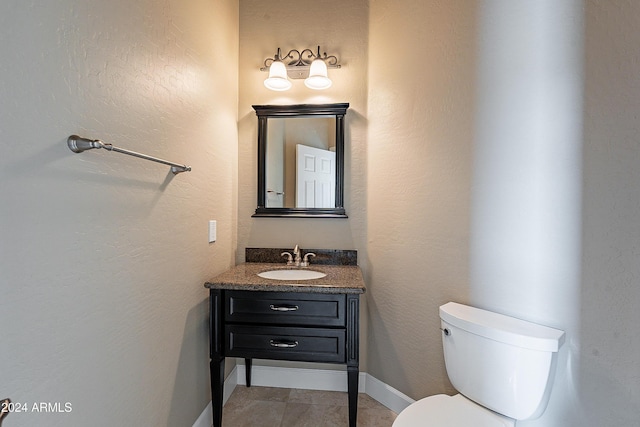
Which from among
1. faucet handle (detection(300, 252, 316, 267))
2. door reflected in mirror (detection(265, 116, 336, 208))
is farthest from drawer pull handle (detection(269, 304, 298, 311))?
door reflected in mirror (detection(265, 116, 336, 208))

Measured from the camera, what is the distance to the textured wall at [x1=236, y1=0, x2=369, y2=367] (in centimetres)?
199

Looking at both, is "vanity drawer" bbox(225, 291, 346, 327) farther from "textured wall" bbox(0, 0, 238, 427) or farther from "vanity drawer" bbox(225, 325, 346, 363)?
"textured wall" bbox(0, 0, 238, 427)

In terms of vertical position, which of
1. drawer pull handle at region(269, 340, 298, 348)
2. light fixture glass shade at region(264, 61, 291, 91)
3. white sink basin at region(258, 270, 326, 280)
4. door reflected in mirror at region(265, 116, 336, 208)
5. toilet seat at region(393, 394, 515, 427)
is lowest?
toilet seat at region(393, 394, 515, 427)

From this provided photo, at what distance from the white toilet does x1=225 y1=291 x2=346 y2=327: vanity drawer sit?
0.48 metres

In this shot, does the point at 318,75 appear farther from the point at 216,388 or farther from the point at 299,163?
the point at 216,388

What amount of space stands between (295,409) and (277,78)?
6.73 feet

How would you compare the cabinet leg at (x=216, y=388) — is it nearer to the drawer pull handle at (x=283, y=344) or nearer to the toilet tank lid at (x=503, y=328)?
the drawer pull handle at (x=283, y=344)

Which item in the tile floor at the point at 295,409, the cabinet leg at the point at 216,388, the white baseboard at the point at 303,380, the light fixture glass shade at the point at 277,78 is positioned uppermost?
the light fixture glass shade at the point at 277,78

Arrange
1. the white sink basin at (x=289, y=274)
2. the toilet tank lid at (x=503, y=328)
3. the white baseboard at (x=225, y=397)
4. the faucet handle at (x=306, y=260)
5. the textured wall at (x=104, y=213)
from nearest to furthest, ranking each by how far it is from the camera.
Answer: the textured wall at (x=104, y=213), the toilet tank lid at (x=503, y=328), the white baseboard at (x=225, y=397), the white sink basin at (x=289, y=274), the faucet handle at (x=306, y=260)

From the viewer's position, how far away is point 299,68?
198 centimetres

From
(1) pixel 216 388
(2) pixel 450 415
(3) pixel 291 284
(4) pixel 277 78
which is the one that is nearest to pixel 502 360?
(2) pixel 450 415

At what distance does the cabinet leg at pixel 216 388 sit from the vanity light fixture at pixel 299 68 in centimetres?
167

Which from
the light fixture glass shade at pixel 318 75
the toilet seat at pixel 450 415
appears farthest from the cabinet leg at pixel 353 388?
the light fixture glass shade at pixel 318 75

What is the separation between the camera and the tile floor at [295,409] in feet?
5.43
